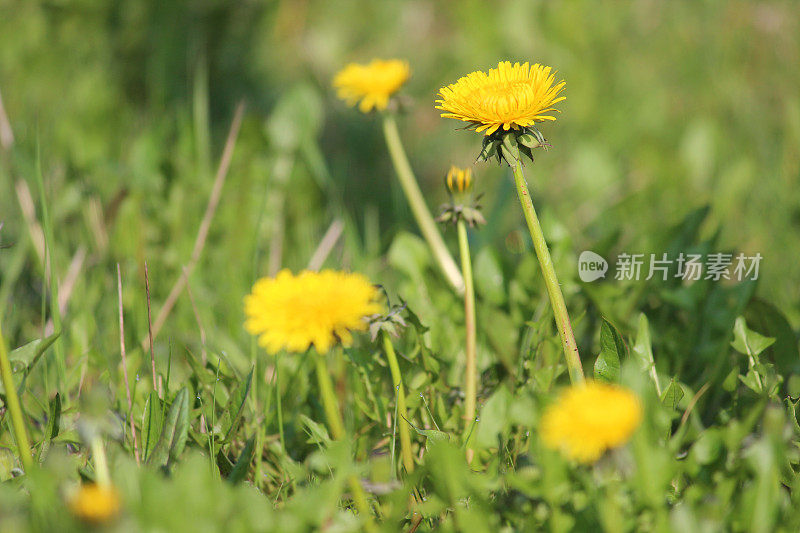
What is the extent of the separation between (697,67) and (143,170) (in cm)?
236

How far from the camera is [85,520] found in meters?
0.78

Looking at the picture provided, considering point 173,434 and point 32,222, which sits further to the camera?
point 32,222

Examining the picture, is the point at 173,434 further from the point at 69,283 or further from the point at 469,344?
the point at 69,283

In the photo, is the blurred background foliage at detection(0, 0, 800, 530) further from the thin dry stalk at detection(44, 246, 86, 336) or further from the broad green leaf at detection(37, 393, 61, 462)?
the broad green leaf at detection(37, 393, 61, 462)

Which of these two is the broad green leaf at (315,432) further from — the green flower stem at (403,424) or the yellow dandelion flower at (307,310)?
the yellow dandelion flower at (307,310)

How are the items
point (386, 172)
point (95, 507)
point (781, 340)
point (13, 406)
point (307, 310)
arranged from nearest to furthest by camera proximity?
1. point (95, 507)
2. point (307, 310)
3. point (13, 406)
4. point (781, 340)
5. point (386, 172)

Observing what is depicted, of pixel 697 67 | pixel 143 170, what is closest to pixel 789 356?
pixel 143 170

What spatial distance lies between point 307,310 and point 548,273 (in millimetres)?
379

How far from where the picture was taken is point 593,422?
809 millimetres

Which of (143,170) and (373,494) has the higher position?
(143,170)

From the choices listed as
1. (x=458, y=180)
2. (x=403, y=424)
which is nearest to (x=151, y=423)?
(x=403, y=424)

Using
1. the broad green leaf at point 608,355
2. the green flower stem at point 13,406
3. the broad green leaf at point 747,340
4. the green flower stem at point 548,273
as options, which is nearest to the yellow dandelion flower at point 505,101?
the green flower stem at point 548,273

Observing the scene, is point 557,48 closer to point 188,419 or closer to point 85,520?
point 188,419

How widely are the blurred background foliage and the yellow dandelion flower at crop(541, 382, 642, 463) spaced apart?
0.61 ft
